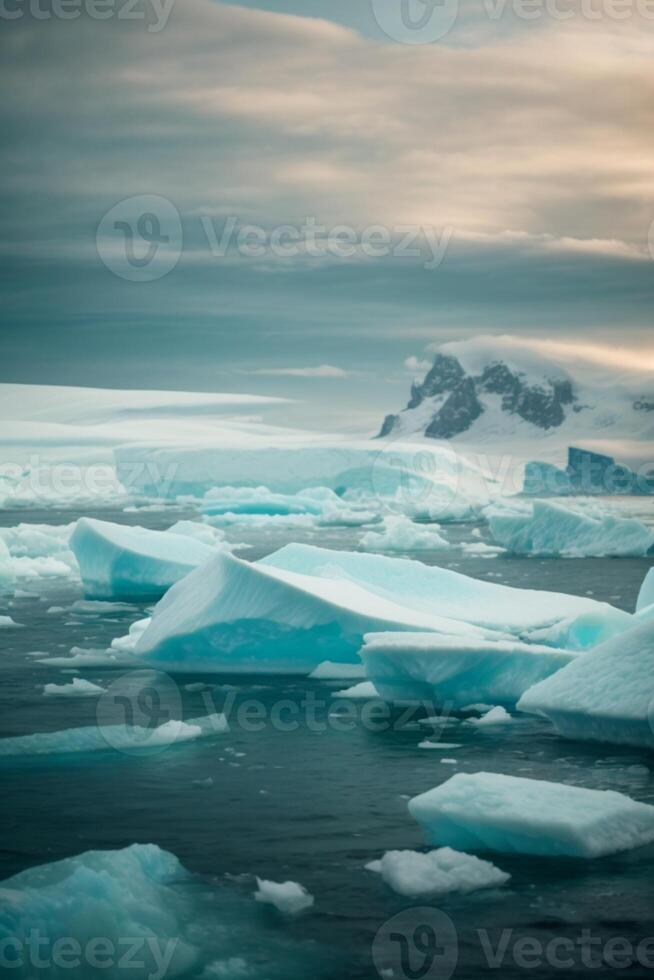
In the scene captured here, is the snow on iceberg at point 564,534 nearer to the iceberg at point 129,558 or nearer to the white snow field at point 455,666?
the iceberg at point 129,558

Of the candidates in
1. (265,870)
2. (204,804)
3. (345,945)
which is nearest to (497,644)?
(204,804)

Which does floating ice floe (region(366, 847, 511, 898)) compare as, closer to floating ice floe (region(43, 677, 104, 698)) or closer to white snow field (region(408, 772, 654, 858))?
white snow field (region(408, 772, 654, 858))

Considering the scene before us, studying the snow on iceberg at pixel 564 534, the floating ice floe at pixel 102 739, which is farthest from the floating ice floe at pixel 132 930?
the snow on iceberg at pixel 564 534

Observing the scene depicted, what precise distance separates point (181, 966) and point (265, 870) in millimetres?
1206

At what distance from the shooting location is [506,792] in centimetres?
673

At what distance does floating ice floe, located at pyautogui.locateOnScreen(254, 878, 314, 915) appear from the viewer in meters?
5.98

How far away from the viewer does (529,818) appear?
645 cm

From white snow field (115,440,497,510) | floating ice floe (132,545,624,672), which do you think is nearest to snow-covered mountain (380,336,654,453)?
white snow field (115,440,497,510)

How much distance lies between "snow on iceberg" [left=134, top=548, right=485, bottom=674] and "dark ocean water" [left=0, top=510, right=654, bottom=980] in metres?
0.33

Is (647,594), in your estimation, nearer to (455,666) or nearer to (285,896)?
(455,666)

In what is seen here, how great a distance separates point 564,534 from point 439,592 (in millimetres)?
12645

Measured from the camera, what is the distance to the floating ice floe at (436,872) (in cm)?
616

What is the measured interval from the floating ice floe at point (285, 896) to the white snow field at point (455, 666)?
152 inches

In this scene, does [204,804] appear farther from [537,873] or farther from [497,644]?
[497,644]
